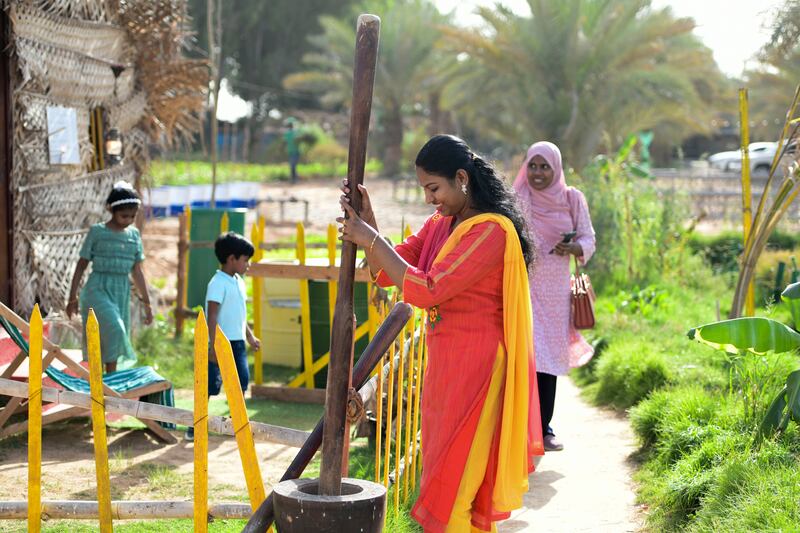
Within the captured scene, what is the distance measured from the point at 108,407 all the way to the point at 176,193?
18435mm

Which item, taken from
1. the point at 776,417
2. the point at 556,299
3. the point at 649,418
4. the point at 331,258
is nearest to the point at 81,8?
the point at 331,258

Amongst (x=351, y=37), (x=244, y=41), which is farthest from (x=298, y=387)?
(x=244, y=41)

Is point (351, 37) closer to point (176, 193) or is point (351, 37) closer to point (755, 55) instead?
point (176, 193)

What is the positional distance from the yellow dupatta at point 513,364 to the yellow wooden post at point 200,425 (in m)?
0.83

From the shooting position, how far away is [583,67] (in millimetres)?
19781

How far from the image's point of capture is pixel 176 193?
21.6m

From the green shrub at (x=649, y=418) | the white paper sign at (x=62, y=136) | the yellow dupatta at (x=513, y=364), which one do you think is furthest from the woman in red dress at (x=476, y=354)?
the white paper sign at (x=62, y=136)

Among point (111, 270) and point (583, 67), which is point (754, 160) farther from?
point (111, 270)

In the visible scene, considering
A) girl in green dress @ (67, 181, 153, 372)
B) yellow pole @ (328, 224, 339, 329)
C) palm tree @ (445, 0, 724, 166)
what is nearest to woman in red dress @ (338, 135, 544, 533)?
girl in green dress @ (67, 181, 153, 372)

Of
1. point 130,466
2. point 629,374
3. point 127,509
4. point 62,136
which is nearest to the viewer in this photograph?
point 127,509

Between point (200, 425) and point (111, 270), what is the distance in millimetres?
3658

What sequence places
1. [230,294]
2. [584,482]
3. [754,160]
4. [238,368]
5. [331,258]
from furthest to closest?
[754,160], [331,258], [238,368], [230,294], [584,482]

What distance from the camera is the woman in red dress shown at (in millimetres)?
3354

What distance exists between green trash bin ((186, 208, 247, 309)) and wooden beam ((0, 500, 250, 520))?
6010 mm
